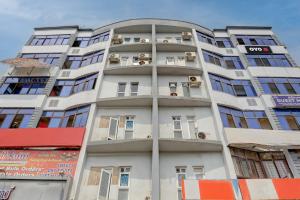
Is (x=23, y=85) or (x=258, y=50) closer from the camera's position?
(x=23, y=85)

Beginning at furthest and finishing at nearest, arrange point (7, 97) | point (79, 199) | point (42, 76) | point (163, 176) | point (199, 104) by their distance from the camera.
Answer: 1. point (42, 76)
2. point (7, 97)
3. point (199, 104)
4. point (163, 176)
5. point (79, 199)

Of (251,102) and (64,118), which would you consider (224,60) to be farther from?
(64,118)

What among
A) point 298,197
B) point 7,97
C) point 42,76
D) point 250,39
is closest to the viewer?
point 298,197

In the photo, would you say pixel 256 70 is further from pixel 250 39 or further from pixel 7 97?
pixel 7 97

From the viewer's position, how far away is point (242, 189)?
30.0ft

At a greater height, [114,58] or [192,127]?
[114,58]

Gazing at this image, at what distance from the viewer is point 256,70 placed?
17625 mm

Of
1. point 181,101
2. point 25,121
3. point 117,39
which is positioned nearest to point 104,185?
point 181,101

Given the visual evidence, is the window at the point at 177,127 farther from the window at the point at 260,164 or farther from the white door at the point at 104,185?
the white door at the point at 104,185

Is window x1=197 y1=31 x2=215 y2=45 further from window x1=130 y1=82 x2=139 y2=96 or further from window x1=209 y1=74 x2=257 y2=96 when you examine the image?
window x1=130 y1=82 x2=139 y2=96

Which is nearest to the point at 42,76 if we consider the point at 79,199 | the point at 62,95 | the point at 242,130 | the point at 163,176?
the point at 62,95

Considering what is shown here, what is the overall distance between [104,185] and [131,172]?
61.2 inches

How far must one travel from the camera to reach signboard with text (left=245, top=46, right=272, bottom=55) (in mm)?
19203

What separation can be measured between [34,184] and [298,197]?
39.3 feet
